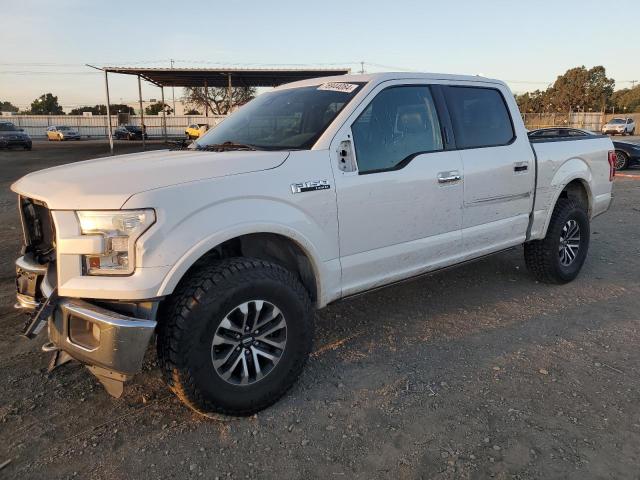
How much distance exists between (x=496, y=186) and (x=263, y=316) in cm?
236

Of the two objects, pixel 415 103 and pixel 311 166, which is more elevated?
pixel 415 103

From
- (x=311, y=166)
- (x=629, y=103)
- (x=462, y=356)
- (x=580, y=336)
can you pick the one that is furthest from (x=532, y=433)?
(x=629, y=103)

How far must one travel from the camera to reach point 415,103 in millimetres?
3852

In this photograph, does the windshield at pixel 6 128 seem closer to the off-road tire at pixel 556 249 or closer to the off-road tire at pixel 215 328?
the off-road tire at pixel 556 249

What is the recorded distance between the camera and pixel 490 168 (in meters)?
4.16

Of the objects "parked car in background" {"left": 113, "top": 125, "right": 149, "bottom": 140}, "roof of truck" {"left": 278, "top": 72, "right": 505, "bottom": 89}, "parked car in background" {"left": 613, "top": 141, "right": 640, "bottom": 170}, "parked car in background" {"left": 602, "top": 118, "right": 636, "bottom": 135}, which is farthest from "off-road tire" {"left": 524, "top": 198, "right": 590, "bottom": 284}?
"parked car in background" {"left": 113, "top": 125, "right": 149, "bottom": 140}

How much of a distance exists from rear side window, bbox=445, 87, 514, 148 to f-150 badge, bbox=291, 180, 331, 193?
55.8 inches

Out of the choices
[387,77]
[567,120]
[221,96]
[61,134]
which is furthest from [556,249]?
[221,96]

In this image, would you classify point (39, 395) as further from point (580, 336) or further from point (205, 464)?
point (580, 336)

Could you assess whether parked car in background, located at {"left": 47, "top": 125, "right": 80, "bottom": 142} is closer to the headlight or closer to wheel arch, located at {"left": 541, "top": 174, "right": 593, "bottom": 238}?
wheel arch, located at {"left": 541, "top": 174, "right": 593, "bottom": 238}

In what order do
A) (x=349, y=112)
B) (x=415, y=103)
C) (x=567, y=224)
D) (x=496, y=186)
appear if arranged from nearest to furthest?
(x=349, y=112), (x=415, y=103), (x=496, y=186), (x=567, y=224)

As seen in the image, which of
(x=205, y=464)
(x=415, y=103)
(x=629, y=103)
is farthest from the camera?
(x=629, y=103)

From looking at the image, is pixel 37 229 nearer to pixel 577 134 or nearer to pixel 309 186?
pixel 309 186

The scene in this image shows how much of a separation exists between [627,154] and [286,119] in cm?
1533
